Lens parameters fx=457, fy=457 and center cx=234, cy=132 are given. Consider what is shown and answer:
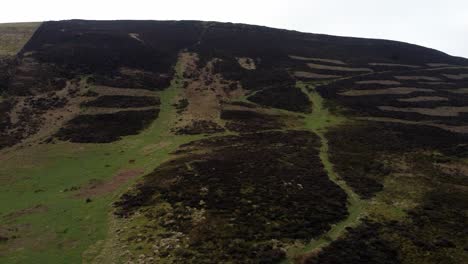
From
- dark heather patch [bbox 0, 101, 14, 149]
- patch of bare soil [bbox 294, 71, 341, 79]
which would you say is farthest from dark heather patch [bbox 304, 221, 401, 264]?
patch of bare soil [bbox 294, 71, 341, 79]

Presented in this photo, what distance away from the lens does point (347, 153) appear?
64.0 metres

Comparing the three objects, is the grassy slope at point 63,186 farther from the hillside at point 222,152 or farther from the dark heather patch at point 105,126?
the dark heather patch at point 105,126

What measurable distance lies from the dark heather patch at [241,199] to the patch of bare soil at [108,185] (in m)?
2.36

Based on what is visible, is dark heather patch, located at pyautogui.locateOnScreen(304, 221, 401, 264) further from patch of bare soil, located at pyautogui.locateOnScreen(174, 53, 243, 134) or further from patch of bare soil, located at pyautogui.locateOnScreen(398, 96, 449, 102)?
patch of bare soil, located at pyautogui.locateOnScreen(398, 96, 449, 102)

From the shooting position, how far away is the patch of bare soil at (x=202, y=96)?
76.6m

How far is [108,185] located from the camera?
164 feet

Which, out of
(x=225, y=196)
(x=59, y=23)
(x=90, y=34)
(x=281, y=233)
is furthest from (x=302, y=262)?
→ (x=59, y=23)

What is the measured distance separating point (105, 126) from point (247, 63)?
5496cm

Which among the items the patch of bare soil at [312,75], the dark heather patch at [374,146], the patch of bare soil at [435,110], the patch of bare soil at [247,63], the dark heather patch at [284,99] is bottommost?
the dark heather patch at [374,146]

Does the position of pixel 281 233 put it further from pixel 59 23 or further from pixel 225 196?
pixel 59 23

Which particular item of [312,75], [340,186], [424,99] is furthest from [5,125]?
[424,99]

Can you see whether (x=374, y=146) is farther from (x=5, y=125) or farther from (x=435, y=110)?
(x=5, y=125)

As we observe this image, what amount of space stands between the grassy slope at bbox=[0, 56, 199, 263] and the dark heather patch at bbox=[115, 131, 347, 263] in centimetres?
352

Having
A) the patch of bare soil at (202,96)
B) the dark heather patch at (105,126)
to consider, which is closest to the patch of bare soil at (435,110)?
the patch of bare soil at (202,96)
